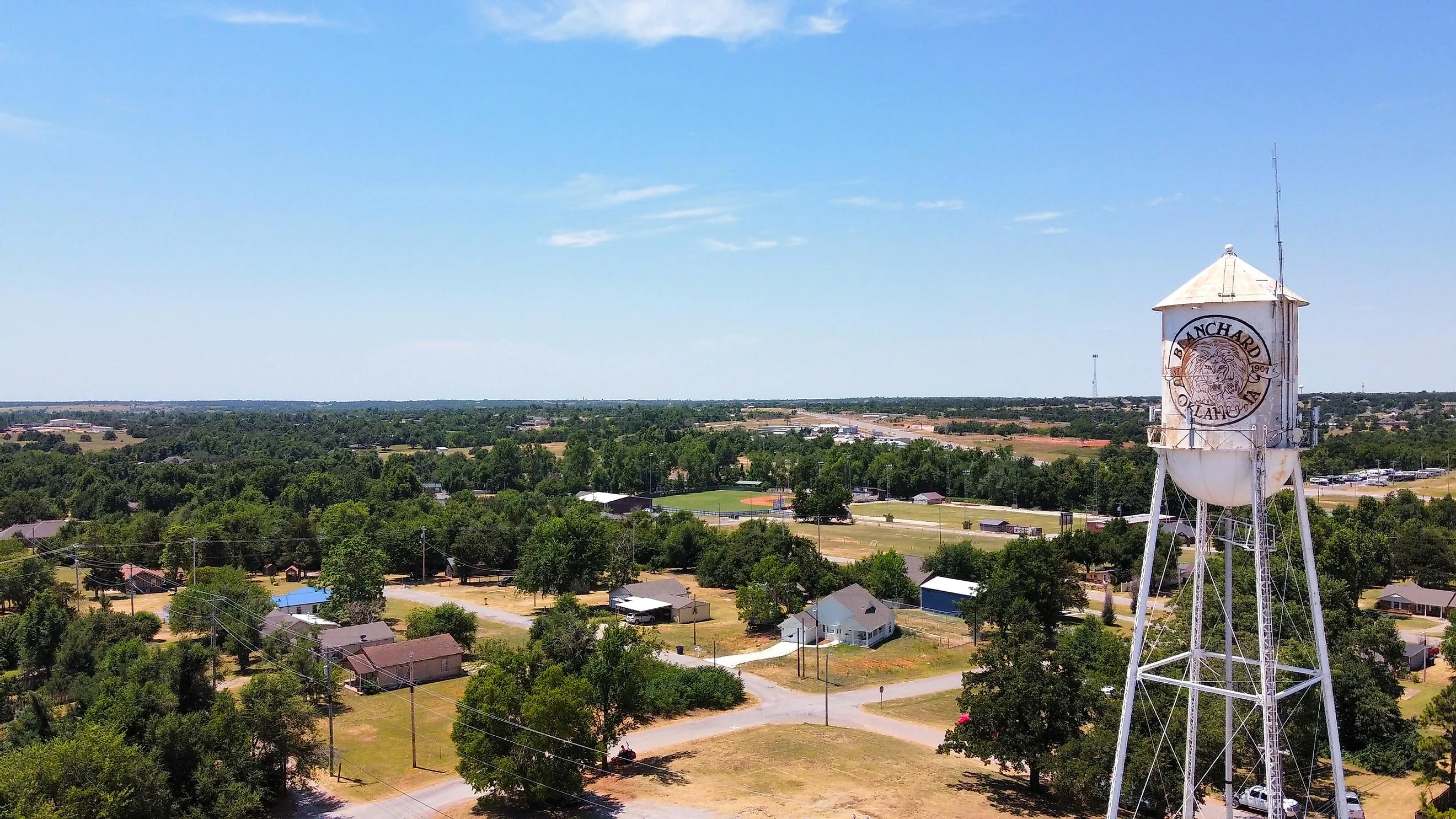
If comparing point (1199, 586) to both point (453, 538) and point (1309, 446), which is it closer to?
point (1309, 446)

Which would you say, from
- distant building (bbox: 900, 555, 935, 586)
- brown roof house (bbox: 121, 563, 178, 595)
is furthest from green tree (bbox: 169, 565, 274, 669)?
distant building (bbox: 900, 555, 935, 586)

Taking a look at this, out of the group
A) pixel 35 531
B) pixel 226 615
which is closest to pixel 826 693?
pixel 226 615

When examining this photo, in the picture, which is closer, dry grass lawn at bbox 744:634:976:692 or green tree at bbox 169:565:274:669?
dry grass lawn at bbox 744:634:976:692

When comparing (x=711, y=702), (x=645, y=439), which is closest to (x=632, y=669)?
(x=711, y=702)

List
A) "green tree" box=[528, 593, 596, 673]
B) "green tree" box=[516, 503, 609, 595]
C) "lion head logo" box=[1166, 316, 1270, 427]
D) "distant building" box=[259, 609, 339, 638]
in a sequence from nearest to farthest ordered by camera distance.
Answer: "lion head logo" box=[1166, 316, 1270, 427], "green tree" box=[528, 593, 596, 673], "distant building" box=[259, 609, 339, 638], "green tree" box=[516, 503, 609, 595]

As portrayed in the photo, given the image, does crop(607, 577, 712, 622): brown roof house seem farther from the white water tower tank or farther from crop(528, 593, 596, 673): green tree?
the white water tower tank

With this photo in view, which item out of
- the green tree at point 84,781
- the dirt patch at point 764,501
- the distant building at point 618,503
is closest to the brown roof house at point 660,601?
the green tree at point 84,781

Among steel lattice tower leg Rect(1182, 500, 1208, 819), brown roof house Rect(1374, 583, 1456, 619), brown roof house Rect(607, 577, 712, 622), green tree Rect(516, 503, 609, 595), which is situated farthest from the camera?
green tree Rect(516, 503, 609, 595)

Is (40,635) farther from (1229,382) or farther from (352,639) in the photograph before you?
(1229,382)
